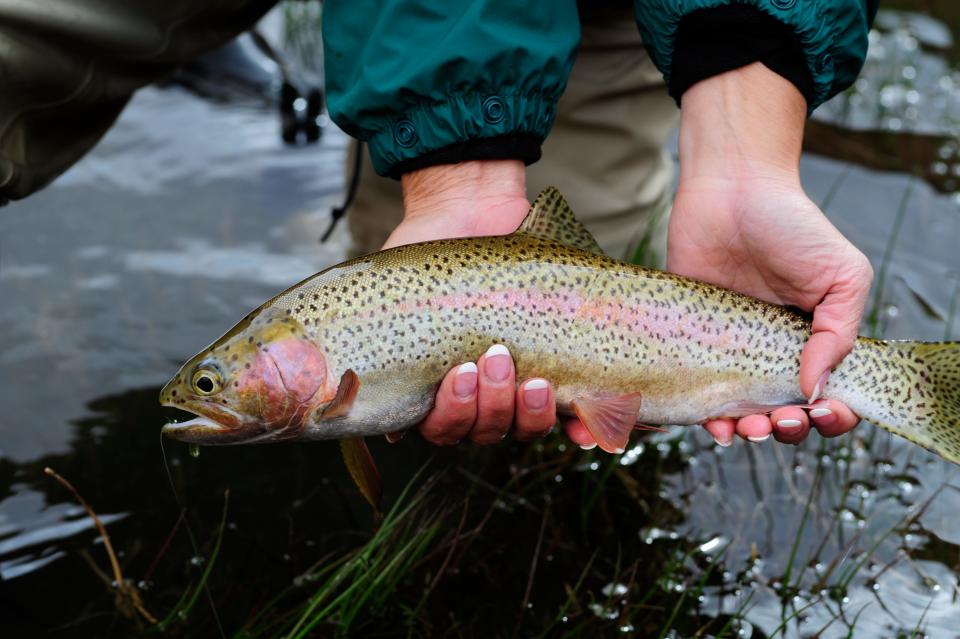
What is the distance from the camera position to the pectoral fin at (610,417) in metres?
2.60

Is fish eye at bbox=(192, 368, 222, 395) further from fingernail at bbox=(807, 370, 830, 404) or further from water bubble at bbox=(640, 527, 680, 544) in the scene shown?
water bubble at bbox=(640, 527, 680, 544)

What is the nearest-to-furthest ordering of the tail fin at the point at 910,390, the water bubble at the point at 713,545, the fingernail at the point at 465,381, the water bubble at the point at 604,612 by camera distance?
the fingernail at the point at 465,381, the tail fin at the point at 910,390, the water bubble at the point at 604,612, the water bubble at the point at 713,545

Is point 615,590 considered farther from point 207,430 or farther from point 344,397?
point 207,430

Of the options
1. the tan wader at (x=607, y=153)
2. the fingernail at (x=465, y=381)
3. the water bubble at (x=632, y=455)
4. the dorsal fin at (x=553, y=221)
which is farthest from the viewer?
the tan wader at (x=607, y=153)

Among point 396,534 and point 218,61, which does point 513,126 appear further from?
point 218,61

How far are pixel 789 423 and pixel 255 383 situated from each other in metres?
1.43

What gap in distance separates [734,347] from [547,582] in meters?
1.04

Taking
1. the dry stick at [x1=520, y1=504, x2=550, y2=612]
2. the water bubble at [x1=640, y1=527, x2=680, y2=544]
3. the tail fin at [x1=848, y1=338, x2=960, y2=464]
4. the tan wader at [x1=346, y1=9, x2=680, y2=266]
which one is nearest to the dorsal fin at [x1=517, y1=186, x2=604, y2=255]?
the tail fin at [x1=848, y1=338, x2=960, y2=464]

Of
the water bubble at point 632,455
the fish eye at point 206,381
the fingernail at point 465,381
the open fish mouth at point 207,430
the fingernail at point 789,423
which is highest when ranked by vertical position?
the fish eye at point 206,381

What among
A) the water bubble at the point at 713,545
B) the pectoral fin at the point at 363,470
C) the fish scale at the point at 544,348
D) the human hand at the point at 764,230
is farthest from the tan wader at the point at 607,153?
the pectoral fin at the point at 363,470

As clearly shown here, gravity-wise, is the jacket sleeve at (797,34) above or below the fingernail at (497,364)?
above

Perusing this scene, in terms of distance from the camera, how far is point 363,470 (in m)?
2.58

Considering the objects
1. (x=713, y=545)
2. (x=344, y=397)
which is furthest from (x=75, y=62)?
(x=713, y=545)

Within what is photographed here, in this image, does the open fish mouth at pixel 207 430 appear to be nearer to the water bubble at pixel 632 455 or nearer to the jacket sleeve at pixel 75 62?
the jacket sleeve at pixel 75 62
